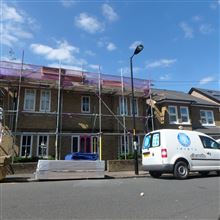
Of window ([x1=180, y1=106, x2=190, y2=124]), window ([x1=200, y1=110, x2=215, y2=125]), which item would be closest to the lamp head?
window ([x1=180, y1=106, x2=190, y2=124])

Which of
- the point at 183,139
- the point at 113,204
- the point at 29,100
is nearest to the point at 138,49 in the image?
the point at 183,139

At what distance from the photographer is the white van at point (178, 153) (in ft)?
42.4

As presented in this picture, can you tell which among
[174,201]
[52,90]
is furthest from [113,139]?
[174,201]

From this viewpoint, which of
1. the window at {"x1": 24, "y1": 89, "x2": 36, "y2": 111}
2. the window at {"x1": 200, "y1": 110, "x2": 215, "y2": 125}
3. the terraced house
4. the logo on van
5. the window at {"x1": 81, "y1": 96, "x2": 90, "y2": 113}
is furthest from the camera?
the window at {"x1": 200, "y1": 110, "x2": 215, "y2": 125}

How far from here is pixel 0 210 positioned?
664cm

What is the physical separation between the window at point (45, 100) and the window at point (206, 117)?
1496 centimetres

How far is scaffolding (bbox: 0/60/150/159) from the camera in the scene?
18.7 m

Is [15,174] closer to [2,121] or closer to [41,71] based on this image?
[2,121]

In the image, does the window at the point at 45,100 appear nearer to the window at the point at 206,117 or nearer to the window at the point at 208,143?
the window at the point at 208,143

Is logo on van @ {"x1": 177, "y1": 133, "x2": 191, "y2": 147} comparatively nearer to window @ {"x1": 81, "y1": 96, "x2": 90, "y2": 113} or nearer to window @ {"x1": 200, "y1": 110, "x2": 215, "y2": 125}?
window @ {"x1": 81, "y1": 96, "x2": 90, "y2": 113}

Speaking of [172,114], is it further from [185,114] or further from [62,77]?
[62,77]

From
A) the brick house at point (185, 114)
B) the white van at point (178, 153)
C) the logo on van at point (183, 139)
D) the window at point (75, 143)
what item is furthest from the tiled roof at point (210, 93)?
the logo on van at point (183, 139)

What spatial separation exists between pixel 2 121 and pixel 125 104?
9.45 metres

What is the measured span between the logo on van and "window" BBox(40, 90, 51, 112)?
1018 centimetres
